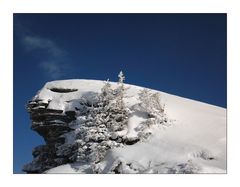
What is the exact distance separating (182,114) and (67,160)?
720 cm

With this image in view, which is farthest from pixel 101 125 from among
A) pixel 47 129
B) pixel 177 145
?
pixel 47 129

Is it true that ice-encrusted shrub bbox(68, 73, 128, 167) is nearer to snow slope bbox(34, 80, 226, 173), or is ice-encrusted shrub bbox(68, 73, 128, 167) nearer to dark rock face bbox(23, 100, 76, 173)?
snow slope bbox(34, 80, 226, 173)

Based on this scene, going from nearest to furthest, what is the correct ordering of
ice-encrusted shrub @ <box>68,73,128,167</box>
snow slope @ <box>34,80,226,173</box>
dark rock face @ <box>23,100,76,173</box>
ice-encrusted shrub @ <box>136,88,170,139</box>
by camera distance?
snow slope @ <box>34,80,226,173</box> < ice-encrusted shrub @ <box>68,73,128,167</box> < ice-encrusted shrub @ <box>136,88,170,139</box> < dark rock face @ <box>23,100,76,173</box>

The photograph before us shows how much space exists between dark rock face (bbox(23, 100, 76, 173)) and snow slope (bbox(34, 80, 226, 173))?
1019 mm

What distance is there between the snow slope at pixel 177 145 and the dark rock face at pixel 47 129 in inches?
40.1

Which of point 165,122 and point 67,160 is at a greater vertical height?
point 165,122

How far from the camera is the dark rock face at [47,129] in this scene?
26.4 meters

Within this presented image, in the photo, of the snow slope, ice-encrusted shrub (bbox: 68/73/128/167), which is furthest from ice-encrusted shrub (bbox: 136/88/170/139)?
ice-encrusted shrub (bbox: 68/73/128/167)

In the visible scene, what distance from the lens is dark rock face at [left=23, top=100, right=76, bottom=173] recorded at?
86.7 feet
